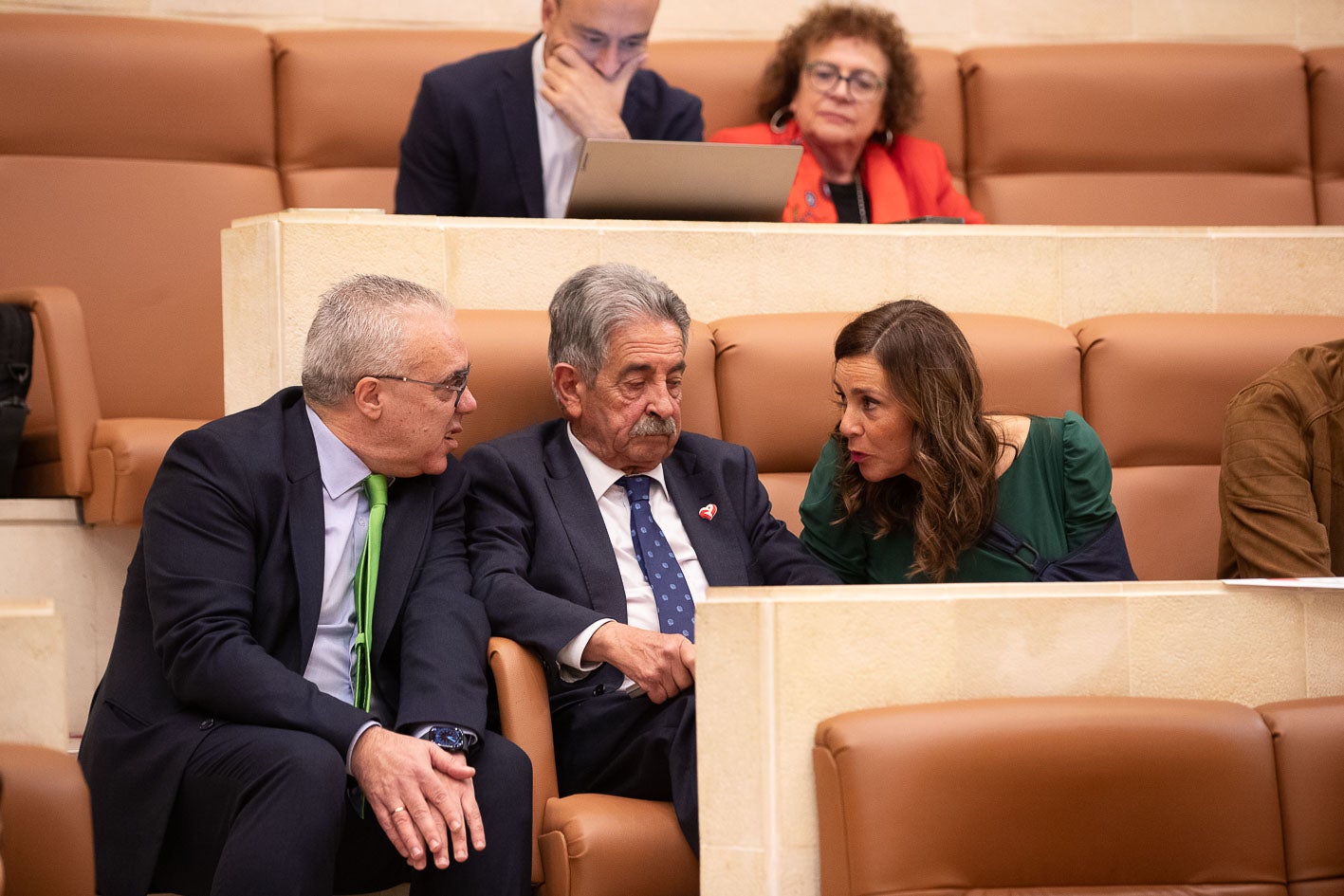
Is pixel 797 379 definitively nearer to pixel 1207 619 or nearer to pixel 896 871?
pixel 1207 619

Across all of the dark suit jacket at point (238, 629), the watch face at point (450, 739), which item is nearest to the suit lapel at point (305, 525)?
the dark suit jacket at point (238, 629)

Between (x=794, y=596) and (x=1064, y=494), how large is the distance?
73cm

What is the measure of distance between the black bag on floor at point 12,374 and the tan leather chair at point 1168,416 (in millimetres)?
1908

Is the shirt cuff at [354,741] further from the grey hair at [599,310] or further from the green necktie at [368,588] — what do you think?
the grey hair at [599,310]

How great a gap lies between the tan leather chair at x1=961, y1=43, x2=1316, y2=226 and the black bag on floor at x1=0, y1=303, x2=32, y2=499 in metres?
2.24

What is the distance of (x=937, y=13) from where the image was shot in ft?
14.2

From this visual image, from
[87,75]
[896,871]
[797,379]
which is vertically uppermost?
[87,75]

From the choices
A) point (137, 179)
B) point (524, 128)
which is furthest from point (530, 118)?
point (137, 179)

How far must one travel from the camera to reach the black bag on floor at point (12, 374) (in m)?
2.80

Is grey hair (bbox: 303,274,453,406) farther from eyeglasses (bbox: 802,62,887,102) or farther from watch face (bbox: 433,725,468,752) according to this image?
eyeglasses (bbox: 802,62,887,102)

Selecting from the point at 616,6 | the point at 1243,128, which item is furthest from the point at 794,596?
the point at 1243,128

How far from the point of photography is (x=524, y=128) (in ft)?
10.6

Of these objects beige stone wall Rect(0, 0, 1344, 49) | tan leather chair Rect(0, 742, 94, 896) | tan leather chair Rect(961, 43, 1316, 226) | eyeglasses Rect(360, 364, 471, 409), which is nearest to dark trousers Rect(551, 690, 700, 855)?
eyeglasses Rect(360, 364, 471, 409)

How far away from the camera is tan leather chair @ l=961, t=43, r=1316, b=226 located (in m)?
3.86
